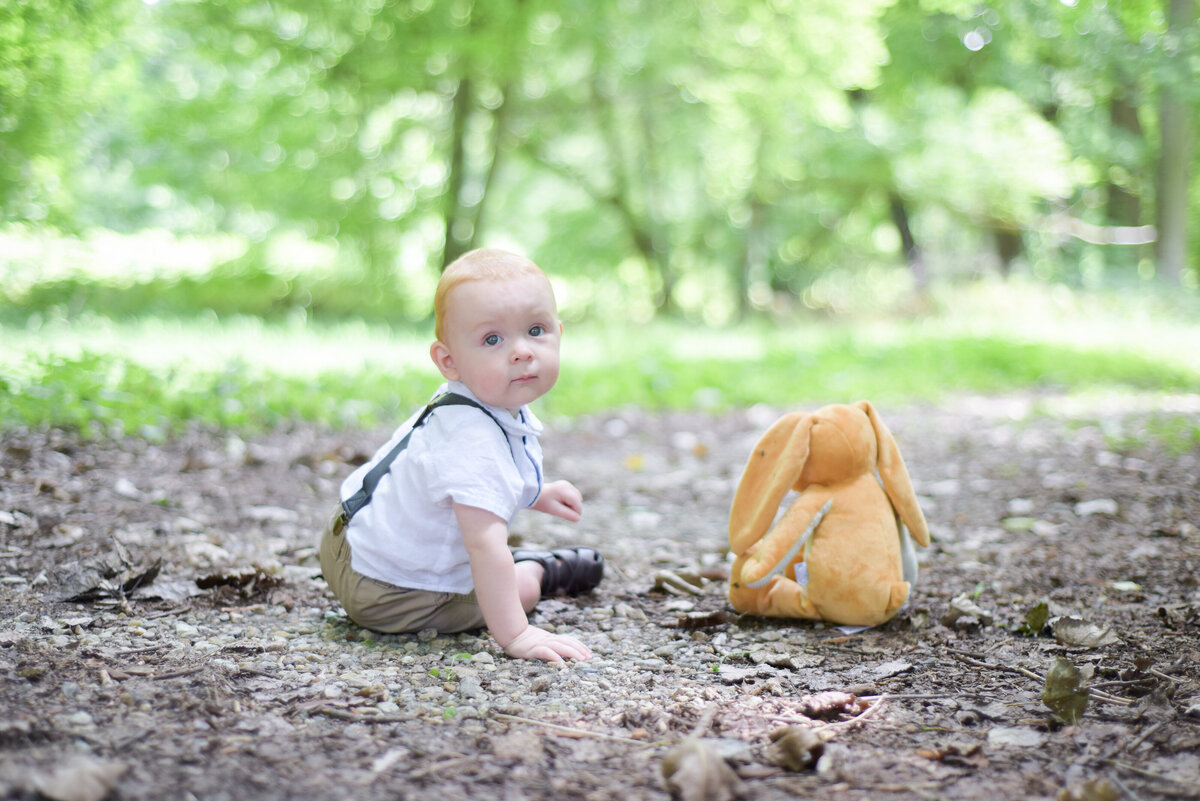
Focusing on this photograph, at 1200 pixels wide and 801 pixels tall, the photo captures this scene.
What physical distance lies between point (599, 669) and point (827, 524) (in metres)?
0.75

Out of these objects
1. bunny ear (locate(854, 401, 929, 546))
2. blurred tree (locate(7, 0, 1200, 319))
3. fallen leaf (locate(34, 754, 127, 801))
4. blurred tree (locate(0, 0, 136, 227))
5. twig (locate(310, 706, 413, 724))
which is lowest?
twig (locate(310, 706, 413, 724))

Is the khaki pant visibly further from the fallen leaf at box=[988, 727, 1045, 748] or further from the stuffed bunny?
the fallen leaf at box=[988, 727, 1045, 748]

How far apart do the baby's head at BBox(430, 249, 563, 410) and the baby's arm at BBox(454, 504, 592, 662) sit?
0.30 m

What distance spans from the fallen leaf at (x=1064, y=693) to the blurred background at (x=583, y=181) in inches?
166

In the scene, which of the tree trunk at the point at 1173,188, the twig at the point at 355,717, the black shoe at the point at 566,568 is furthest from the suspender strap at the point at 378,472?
the tree trunk at the point at 1173,188

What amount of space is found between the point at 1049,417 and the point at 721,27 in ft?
27.9

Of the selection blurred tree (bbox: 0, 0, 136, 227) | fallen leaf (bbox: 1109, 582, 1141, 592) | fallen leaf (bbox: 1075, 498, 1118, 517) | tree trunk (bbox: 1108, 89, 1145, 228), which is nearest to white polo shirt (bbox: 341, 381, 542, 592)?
fallen leaf (bbox: 1109, 582, 1141, 592)

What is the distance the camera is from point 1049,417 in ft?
19.6

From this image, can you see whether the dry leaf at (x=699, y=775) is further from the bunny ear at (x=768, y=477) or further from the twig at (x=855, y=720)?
the bunny ear at (x=768, y=477)

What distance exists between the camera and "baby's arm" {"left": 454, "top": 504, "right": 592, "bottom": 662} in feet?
6.70

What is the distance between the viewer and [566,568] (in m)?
2.62

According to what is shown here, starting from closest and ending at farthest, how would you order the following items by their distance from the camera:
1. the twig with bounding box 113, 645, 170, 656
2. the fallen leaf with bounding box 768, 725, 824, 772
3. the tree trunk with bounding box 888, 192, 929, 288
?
the fallen leaf with bounding box 768, 725, 824, 772 → the twig with bounding box 113, 645, 170, 656 → the tree trunk with bounding box 888, 192, 929, 288

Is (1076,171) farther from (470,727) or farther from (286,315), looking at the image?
(470,727)

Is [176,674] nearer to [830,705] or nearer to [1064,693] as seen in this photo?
[830,705]
